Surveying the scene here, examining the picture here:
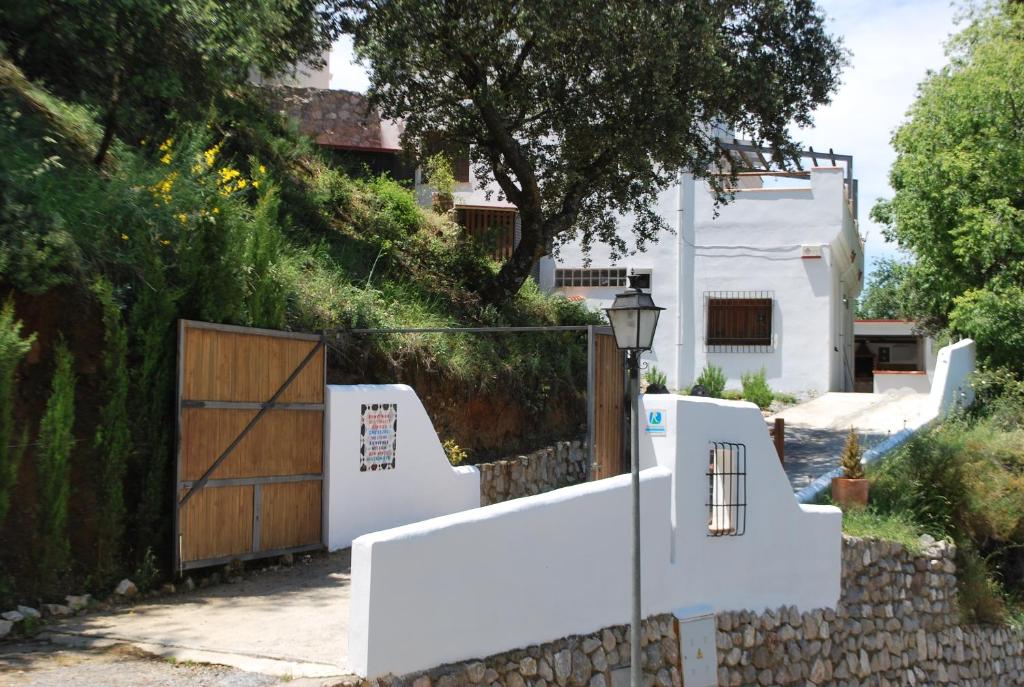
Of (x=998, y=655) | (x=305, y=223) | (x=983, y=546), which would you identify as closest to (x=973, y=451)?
(x=983, y=546)

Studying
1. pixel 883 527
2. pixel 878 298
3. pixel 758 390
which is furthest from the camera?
pixel 878 298

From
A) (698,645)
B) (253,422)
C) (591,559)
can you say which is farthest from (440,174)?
(591,559)

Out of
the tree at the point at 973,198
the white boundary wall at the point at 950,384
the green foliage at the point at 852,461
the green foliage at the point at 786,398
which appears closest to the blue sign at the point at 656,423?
the green foliage at the point at 852,461

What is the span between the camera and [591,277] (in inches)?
981

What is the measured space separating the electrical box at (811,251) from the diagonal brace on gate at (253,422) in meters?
15.9

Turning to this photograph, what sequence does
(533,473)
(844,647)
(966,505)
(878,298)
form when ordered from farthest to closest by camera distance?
(878,298)
(533,473)
(966,505)
(844,647)

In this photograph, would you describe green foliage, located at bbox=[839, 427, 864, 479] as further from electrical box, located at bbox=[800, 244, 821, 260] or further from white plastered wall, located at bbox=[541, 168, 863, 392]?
electrical box, located at bbox=[800, 244, 821, 260]

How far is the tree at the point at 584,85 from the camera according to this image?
1395cm

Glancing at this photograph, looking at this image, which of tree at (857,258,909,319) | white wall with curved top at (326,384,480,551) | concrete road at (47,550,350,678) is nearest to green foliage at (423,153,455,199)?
white wall with curved top at (326,384,480,551)

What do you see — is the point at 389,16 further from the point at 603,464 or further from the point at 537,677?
the point at 537,677

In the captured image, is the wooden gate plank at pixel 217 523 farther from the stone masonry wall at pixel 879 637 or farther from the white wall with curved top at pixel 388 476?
the stone masonry wall at pixel 879 637

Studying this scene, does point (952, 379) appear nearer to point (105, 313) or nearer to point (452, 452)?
point (452, 452)

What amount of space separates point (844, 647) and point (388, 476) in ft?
18.3

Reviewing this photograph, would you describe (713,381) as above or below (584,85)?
below
